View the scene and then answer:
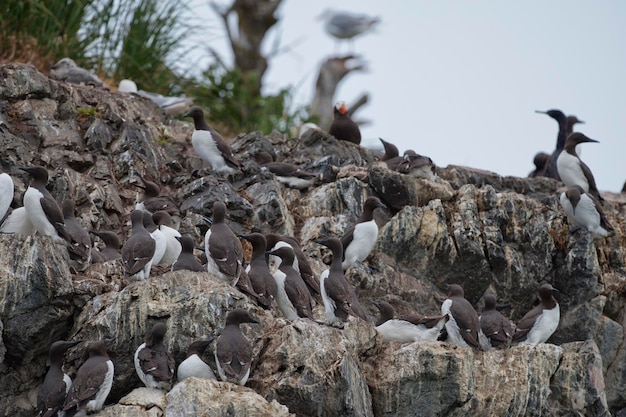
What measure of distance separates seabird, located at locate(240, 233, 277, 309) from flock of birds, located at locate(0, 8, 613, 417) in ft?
0.04

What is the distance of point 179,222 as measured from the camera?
14852 mm

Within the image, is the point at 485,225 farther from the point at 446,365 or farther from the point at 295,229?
the point at 446,365

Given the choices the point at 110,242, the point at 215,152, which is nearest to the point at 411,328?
the point at 110,242

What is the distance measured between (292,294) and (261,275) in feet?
1.38

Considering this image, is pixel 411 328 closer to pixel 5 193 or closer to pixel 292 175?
pixel 292 175

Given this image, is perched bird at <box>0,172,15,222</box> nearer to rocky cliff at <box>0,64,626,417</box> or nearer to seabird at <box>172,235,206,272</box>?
rocky cliff at <box>0,64,626,417</box>

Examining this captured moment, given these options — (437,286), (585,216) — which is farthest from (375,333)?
(585,216)

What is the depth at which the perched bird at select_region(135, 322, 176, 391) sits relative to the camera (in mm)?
10734

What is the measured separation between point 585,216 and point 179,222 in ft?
18.5

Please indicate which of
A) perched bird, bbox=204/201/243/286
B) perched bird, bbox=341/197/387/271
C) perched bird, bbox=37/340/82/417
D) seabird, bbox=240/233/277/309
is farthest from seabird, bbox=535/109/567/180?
perched bird, bbox=37/340/82/417

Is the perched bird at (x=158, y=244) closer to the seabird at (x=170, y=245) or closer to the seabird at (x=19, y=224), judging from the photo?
the seabird at (x=170, y=245)

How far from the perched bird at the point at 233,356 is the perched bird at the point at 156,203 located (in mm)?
3857

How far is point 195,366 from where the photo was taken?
1087 centimetres

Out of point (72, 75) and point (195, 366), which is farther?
point (72, 75)
